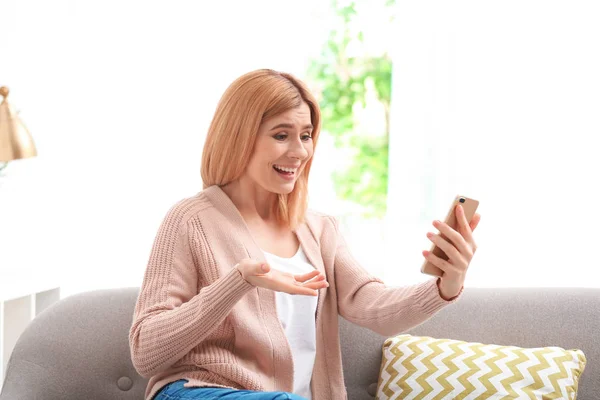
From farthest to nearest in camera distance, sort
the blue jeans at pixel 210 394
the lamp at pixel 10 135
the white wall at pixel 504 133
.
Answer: the white wall at pixel 504 133 → the lamp at pixel 10 135 → the blue jeans at pixel 210 394

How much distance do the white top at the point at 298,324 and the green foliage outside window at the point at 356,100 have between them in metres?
3.63

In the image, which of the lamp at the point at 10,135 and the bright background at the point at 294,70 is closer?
the lamp at the point at 10,135

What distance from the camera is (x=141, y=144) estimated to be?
372 centimetres

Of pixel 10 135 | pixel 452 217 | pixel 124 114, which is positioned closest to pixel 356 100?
pixel 124 114

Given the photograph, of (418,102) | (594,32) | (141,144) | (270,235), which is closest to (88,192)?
(141,144)

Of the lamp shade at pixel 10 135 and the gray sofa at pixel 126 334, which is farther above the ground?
the lamp shade at pixel 10 135

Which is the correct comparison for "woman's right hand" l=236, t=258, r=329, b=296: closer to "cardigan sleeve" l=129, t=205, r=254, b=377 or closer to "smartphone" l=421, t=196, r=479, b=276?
"cardigan sleeve" l=129, t=205, r=254, b=377

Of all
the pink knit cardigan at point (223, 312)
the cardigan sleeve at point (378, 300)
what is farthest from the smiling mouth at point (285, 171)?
the cardigan sleeve at point (378, 300)

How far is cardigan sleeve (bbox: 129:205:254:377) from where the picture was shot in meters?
1.57

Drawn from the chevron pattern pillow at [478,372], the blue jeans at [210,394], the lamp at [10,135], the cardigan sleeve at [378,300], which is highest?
the lamp at [10,135]

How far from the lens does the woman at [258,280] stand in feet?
5.28

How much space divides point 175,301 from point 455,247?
59cm

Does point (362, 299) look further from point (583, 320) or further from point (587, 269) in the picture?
point (587, 269)

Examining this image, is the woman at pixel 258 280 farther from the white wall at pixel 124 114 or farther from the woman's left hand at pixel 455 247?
the white wall at pixel 124 114
